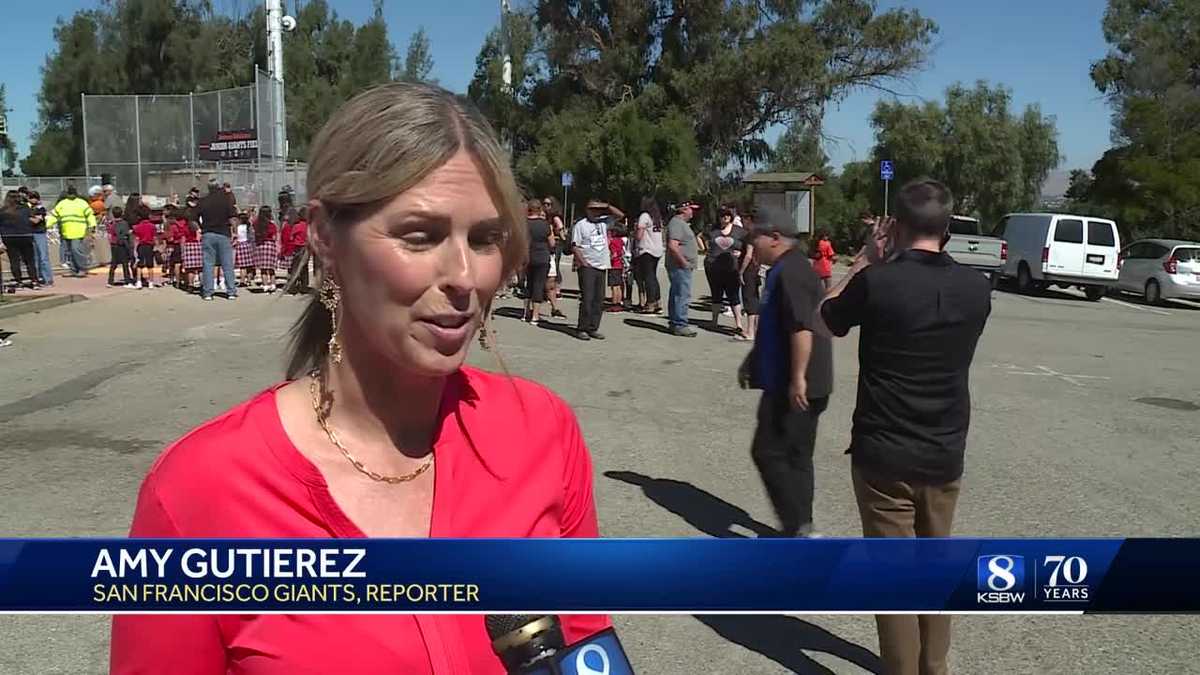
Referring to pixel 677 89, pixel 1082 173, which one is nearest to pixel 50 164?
pixel 677 89

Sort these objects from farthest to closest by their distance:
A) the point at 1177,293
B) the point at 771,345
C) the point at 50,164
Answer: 1. the point at 50,164
2. the point at 1177,293
3. the point at 771,345

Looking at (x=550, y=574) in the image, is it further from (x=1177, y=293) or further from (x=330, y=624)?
(x=1177, y=293)

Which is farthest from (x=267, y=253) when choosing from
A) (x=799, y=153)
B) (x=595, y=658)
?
(x=799, y=153)

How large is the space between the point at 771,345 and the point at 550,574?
403 centimetres

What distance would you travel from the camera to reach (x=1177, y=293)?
22234 millimetres

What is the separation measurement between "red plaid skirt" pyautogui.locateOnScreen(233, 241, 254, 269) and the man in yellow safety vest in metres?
3.57

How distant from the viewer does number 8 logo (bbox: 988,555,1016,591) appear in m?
1.62

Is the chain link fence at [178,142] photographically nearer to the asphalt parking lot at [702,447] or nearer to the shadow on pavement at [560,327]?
the asphalt parking lot at [702,447]

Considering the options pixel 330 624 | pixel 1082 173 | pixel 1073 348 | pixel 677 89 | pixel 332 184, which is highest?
pixel 677 89

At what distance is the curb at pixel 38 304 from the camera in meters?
14.1

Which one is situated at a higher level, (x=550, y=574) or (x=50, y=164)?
(x=50, y=164)

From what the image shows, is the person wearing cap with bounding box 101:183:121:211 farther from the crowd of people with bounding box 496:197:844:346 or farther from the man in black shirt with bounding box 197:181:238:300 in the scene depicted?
the crowd of people with bounding box 496:197:844:346

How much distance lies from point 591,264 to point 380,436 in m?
11.1

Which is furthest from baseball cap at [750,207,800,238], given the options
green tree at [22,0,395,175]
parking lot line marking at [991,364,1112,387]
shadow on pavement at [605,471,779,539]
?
green tree at [22,0,395,175]
